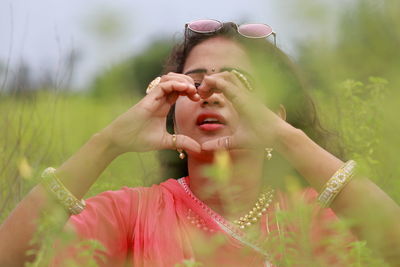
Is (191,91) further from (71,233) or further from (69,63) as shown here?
(69,63)

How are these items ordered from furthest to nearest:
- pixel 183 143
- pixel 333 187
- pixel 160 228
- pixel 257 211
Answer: pixel 257 211
pixel 160 228
pixel 183 143
pixel 333 187

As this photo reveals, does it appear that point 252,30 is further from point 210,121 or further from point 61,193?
point 61,193

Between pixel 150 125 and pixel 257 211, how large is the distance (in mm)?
441

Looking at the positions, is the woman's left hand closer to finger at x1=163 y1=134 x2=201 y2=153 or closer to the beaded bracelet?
finger at x1=163 y1=134 x2=201 y2=153

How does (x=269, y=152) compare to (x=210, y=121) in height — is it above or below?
below

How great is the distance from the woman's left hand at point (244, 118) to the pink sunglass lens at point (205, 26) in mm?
528

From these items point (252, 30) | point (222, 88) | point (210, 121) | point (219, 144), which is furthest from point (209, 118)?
point (252, 30)

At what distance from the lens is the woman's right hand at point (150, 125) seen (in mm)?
1722

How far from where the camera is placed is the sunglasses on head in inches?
83.3

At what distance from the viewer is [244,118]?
1677 mm

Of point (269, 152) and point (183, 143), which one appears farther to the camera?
point (269, 152)

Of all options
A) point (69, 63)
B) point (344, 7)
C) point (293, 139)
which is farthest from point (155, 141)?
point (69, 63)

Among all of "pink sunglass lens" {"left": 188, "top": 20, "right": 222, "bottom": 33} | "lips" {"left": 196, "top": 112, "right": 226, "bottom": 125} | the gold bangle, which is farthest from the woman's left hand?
"pink sunglass lens" {"left": 188, "top": 20, "right": 222, "bottom": 33}

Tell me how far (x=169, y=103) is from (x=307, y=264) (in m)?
0.98
